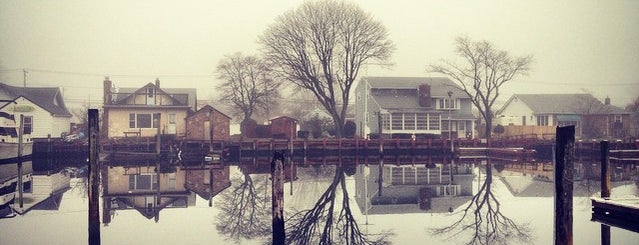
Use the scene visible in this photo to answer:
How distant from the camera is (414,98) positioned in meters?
65.3

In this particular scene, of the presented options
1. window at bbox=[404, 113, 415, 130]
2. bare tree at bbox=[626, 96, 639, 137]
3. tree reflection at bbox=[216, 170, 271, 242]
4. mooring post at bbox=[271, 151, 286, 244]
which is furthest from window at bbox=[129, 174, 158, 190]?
bare tree at bbox=[626, 96, 639, 137]

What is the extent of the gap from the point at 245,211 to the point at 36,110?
45.3 metres

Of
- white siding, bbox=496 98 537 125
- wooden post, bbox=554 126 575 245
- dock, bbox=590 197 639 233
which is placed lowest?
dock, bbox=590 197 639 233

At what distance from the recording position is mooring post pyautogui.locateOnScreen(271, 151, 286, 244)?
48.9ft

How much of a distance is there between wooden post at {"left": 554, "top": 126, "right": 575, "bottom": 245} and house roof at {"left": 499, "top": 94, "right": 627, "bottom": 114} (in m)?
65.3

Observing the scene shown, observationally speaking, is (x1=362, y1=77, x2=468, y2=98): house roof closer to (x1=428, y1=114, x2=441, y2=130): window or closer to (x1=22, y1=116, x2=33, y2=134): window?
(x1=428, y1=114, x2=441, y2=130): window

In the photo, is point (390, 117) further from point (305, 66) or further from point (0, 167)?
point (0, 167)

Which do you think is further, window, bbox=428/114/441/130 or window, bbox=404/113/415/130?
window, bbox=428/114/441/130

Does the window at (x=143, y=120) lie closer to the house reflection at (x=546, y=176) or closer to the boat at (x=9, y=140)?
the boat at (x=9, y=140)

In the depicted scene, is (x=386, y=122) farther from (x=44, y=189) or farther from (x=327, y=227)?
(x=327, y=227)

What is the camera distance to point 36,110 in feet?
189

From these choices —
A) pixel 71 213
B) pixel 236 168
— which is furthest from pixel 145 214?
pixel 236 168

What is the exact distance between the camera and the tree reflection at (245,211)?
702 inches

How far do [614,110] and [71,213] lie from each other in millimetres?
71418
